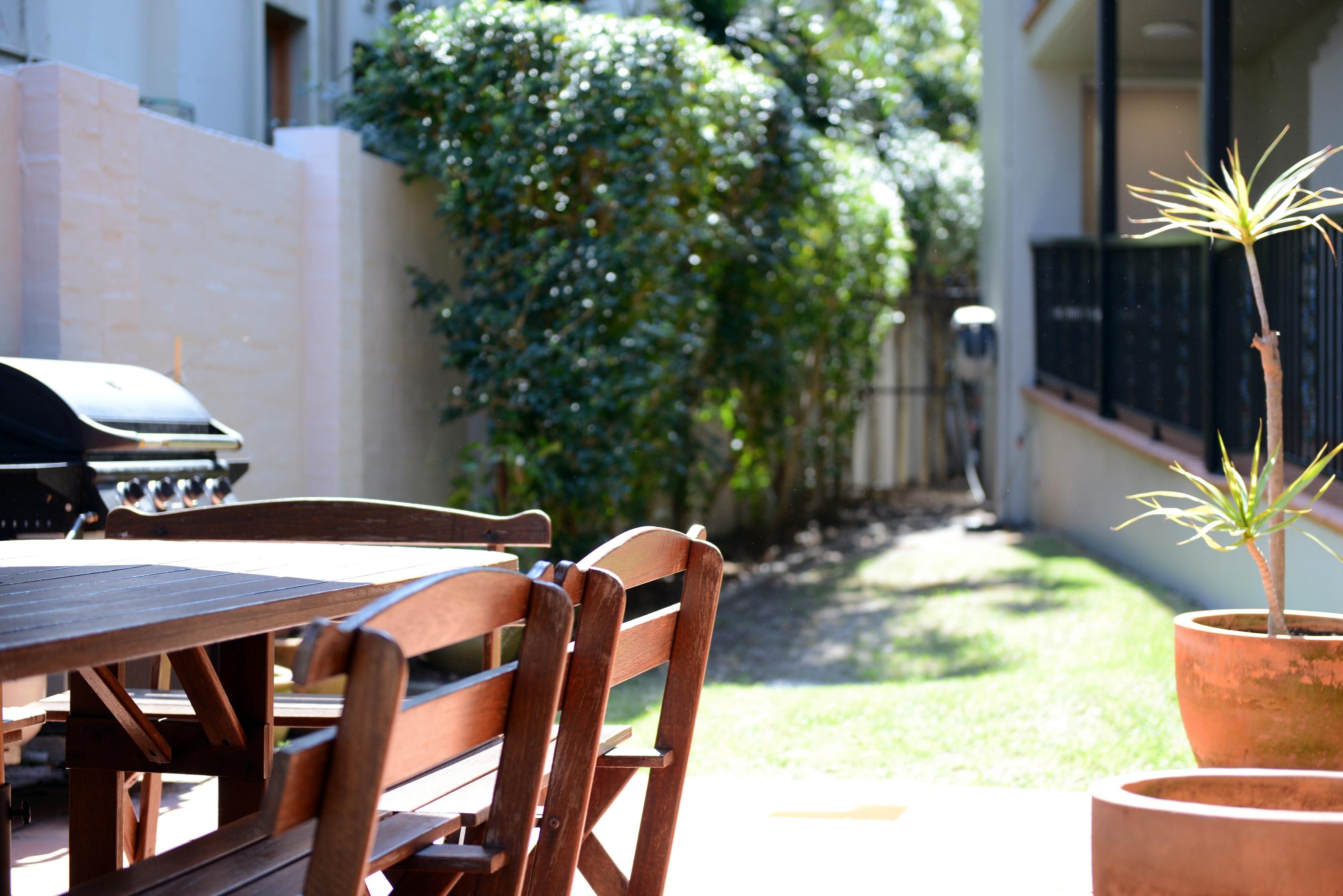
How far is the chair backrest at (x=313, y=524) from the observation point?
2.83 meters

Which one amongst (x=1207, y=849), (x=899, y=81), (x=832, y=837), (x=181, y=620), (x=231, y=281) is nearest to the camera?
(x=181, y=620)

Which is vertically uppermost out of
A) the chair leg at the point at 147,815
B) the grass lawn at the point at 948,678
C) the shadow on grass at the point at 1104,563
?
the chair leg at the point at 147,815

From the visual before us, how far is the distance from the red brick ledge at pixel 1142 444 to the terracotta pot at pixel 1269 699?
997 millimetres

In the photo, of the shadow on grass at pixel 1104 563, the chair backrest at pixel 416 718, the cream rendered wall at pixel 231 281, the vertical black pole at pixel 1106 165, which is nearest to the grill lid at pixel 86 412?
the cream rendered wall at pixel 231 281

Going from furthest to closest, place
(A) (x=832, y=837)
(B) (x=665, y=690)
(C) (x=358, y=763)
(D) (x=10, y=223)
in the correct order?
(D) (x=10, y=223)
(A) (x=832, y=837)
(B) (x=665, y=690)
(C) (x=358, y=763)

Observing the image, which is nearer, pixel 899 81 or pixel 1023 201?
pixel 1023 201

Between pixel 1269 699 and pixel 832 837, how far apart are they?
113 cm

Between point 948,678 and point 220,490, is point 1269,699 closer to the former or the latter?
point 948,678

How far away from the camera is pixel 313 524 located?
2896 mm

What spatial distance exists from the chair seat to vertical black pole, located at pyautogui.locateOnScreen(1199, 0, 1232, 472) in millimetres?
4304

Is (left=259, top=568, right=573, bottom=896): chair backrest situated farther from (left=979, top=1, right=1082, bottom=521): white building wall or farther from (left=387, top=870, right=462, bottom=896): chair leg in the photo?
(left=979, top=1, right=1082, bottom=521): white building wall

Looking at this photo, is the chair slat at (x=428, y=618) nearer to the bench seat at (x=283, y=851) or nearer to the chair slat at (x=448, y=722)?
the chair slat at (x=448, y=722)

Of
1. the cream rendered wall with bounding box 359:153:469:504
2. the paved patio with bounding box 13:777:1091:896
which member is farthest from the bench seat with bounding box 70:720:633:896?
the cream rendered wall with bounding box 359:153:469:504

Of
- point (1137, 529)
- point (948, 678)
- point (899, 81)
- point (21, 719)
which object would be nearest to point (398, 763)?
point (21, 719)
